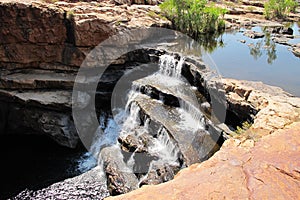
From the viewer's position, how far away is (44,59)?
39.9 feet

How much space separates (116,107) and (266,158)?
8.84m

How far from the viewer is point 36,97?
452 inches

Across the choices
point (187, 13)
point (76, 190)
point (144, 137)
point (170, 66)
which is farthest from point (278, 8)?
point (76, 190)

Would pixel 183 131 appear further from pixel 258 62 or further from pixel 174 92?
pixel 258 62

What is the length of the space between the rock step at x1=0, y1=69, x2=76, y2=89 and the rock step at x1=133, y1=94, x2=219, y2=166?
11.2 feet

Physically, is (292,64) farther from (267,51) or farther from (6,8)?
(6,8)

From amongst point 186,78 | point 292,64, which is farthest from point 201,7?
point 186,78

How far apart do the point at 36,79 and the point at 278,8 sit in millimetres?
27178

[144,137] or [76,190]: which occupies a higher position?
[144,137]

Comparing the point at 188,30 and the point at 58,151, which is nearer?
the point at 58,151

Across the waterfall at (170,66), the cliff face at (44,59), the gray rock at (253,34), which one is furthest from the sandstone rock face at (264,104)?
the gray rock at (253,34)

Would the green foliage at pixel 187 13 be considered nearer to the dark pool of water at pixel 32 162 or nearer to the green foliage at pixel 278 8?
the dark pool of water at pixel 32 162

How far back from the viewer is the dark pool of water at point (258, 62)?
44.6ft

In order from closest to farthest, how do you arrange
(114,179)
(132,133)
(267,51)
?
1. (114,179)
2. (132,133)
3. (267,51)
